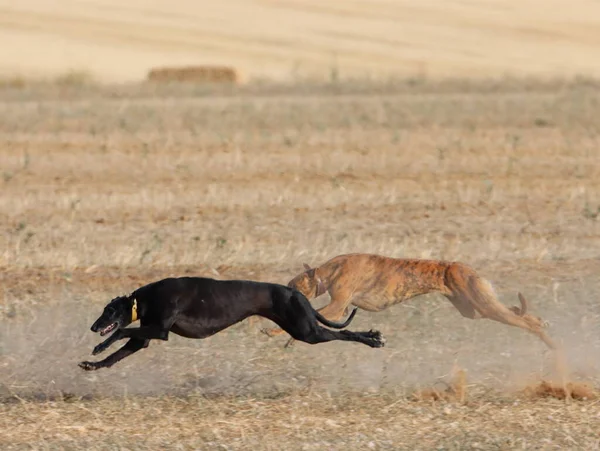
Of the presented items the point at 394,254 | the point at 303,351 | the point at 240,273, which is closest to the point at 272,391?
the point at 303,351

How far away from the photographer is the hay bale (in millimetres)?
34938

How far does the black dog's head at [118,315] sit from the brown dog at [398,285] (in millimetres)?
1373

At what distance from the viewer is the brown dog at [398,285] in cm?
895

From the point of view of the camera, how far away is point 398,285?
903cm

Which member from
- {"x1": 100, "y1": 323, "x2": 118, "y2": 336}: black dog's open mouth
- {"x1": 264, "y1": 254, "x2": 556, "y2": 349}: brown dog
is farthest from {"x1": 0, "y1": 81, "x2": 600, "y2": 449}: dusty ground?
{"x1": 100, "y1": 323, "x2": 118, "y2": 336}: black dog's open mouth

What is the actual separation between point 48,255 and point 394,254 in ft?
10.8

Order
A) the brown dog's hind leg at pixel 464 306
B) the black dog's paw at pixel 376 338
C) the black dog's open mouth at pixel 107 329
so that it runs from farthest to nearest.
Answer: the brown dog's hind leg at pixel 464 306 < the black dog's paw at pixel 376 338 < the black dog's open mouth at pixel 107 329

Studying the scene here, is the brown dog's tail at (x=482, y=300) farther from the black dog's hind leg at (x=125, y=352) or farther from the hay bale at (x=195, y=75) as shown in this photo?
the hay bale at (x=195, y=75)

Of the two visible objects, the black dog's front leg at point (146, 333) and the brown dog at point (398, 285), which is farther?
the brown dog at point (398, 285)

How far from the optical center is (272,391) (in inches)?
336

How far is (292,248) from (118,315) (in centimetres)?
551

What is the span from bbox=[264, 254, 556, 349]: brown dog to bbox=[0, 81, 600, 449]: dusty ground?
39 cm

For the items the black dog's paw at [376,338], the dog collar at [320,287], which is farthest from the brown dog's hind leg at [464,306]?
the black dog's paw at [376,338]

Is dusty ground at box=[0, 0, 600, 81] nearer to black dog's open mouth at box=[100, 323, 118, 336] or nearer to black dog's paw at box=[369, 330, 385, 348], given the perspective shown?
black dog's paw at box=[369, 330, 385, 348]
